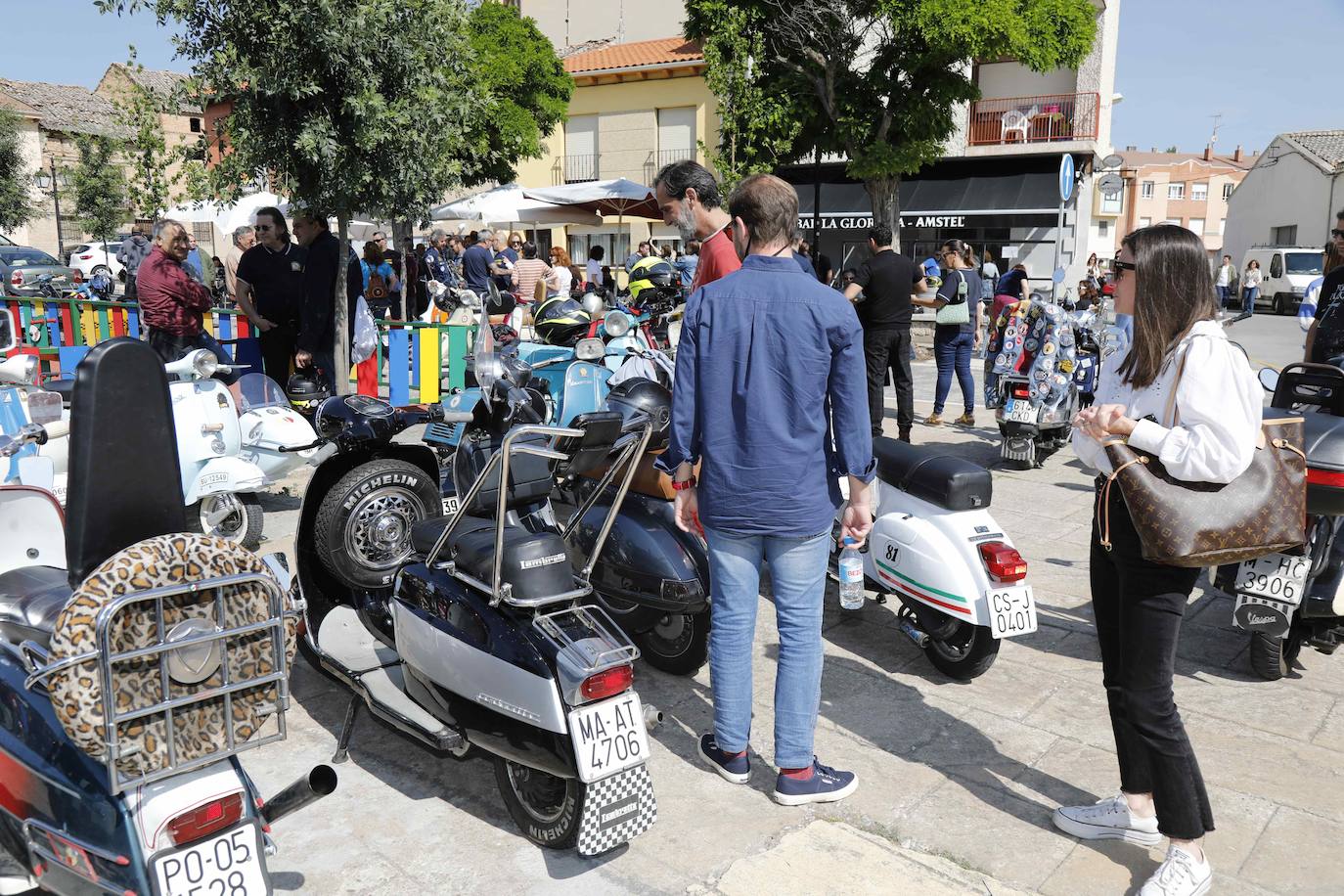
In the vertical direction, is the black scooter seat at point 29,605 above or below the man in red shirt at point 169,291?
below

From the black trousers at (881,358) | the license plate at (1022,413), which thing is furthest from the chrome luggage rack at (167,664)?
the license plate at (1022,413)

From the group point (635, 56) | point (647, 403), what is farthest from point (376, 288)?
point (635, 56)

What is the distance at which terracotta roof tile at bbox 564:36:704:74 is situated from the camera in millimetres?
33531

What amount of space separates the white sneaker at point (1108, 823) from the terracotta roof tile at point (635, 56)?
32555 mm

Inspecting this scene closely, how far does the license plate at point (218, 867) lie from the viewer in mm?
2072

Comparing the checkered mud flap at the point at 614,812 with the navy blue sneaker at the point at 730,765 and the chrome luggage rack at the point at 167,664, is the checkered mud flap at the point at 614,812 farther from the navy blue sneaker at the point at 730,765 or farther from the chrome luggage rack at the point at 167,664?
the chrome luggage rack at the point at 167,664

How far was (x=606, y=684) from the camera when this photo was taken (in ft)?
9.02

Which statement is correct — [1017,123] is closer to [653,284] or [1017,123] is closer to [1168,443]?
[653,284]

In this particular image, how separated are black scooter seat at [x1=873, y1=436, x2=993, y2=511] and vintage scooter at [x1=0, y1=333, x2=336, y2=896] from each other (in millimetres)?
2617

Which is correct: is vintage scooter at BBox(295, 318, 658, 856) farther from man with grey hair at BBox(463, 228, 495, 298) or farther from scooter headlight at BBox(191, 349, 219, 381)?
man with grey hair at BBox(463, 228, 495, 298)

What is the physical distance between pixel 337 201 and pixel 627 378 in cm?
497

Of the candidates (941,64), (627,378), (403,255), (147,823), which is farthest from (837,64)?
(147,823)

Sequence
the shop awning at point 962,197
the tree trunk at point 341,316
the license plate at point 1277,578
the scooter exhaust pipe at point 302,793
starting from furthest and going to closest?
the shop awning at point 962,197 → the tree trunk at point 341,316 → the license plate at point 1277,578 → the scooter exhaust pipe at point 302,793

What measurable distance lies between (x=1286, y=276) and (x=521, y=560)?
32.2 meters
